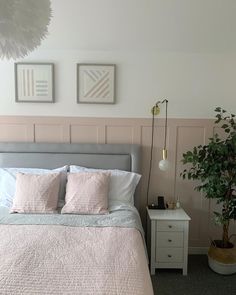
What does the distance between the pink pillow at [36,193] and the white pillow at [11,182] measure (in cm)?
11

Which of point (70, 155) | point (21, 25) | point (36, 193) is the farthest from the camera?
point (70, 155)

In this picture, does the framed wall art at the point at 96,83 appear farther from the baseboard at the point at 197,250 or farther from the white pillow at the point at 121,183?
the baseboard at the point at 197,250

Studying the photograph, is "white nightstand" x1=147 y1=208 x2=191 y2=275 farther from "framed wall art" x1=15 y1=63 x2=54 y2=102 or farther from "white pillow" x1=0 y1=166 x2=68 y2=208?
"framed wall art" x1=15 y1=63 x2=54 y2=102

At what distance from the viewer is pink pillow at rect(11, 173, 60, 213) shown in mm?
2684

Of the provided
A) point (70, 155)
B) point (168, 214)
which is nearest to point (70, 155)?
point (70, 155)

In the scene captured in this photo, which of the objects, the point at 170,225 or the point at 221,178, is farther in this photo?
the point at 170,225

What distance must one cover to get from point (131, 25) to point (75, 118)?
113cm

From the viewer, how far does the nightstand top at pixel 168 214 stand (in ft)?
9.41

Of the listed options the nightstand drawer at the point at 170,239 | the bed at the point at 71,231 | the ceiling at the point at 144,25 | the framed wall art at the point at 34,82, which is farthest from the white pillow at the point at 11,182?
the ceiling at the point at 144,25

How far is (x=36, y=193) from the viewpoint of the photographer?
2723 millimetres

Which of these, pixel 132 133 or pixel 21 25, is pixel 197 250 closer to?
pixel 132 133

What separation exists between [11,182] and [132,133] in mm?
1368

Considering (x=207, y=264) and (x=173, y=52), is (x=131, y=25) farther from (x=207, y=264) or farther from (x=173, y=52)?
(x=207, y=264)

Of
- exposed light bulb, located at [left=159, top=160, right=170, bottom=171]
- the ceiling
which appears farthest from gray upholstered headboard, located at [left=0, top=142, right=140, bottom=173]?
the ceiling
